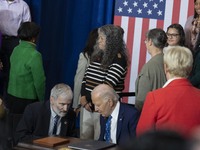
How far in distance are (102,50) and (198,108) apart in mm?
1580

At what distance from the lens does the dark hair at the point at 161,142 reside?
489 millimetres

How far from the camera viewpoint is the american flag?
5.54 meters

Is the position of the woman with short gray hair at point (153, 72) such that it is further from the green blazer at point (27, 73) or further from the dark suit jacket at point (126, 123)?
the green blazer at point (27, 73)

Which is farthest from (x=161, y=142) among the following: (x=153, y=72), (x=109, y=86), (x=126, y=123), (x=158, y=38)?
(x=158, y=38)

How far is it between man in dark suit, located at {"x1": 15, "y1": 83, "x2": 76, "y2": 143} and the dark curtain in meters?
2.90

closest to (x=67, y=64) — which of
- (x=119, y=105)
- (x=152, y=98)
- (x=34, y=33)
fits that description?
(x=34, y=33)

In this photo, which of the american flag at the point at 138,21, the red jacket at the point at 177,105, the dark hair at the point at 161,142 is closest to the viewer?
the dark hair at the point at 161,142

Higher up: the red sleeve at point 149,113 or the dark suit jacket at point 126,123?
the red sleeve at point 149,113

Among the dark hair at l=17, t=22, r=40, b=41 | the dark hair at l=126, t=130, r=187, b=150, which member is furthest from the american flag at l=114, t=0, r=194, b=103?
the dark hair at l=126, t=130, r=187, b=150

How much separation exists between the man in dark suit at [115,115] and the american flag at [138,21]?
2.56m

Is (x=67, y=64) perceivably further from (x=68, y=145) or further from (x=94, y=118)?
(x=68, y=145)

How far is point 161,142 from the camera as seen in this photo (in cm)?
49

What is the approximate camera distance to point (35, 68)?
165 inches

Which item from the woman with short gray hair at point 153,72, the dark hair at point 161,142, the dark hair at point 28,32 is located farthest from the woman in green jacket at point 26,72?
the dark hair at point 161,142
